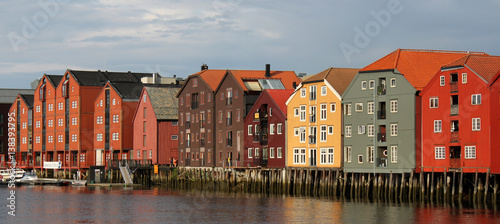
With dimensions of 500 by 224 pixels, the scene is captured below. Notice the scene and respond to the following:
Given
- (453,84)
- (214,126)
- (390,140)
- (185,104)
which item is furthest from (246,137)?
(453,84)

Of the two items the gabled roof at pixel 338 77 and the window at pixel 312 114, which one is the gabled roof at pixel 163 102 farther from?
the gabled roof at pixel 338 77

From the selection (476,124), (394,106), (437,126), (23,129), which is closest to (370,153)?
(394,106)

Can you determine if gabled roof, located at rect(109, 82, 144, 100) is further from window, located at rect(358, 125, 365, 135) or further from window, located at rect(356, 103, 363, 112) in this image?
window, located at rect(358, 125, 365, 135)

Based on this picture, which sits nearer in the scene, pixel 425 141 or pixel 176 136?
pixel 425 141

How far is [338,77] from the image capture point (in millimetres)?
91188

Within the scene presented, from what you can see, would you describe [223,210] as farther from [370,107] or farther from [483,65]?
[483,65]

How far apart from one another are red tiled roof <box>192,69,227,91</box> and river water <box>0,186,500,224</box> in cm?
2098

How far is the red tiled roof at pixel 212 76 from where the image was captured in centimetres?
11206

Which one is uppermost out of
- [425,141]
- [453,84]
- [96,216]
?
[453,84]

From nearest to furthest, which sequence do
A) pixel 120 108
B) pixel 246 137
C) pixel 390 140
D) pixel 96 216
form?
pixel 96 216 → pixel 390 140 → pixel 246 137 → pixel 120 108

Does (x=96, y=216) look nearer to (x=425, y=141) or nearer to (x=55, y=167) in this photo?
(x=425, y=141)

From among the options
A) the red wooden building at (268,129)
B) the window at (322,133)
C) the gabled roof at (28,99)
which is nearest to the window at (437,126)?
the window at (322,133)

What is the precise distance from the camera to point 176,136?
121125mm

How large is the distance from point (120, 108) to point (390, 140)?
188ft
